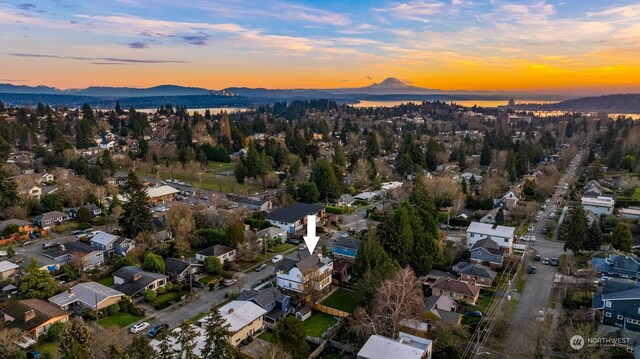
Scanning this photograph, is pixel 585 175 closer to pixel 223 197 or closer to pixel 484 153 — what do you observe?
pixel 484 153

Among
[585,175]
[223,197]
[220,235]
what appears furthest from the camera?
[585,175]

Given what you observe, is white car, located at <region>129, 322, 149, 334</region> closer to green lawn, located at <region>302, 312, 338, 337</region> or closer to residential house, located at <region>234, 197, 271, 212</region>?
green lawn, located at <region>302, 312, 338, 337</region>

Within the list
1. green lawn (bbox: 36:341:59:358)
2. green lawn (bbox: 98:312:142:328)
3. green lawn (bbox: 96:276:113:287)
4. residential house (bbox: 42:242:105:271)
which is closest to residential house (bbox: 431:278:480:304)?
green lawn (bbox: 98:312:142:328)

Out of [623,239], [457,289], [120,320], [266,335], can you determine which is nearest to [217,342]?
[266,335]

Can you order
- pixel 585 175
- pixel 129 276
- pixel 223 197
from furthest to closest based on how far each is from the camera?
pixel 585 175 → pixel 223 197 → pixel 129 276

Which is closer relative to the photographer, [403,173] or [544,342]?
[544,342]

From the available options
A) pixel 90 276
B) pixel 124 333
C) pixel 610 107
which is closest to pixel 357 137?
pixel 90 276

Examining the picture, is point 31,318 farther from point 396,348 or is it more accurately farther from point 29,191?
point 29,191
